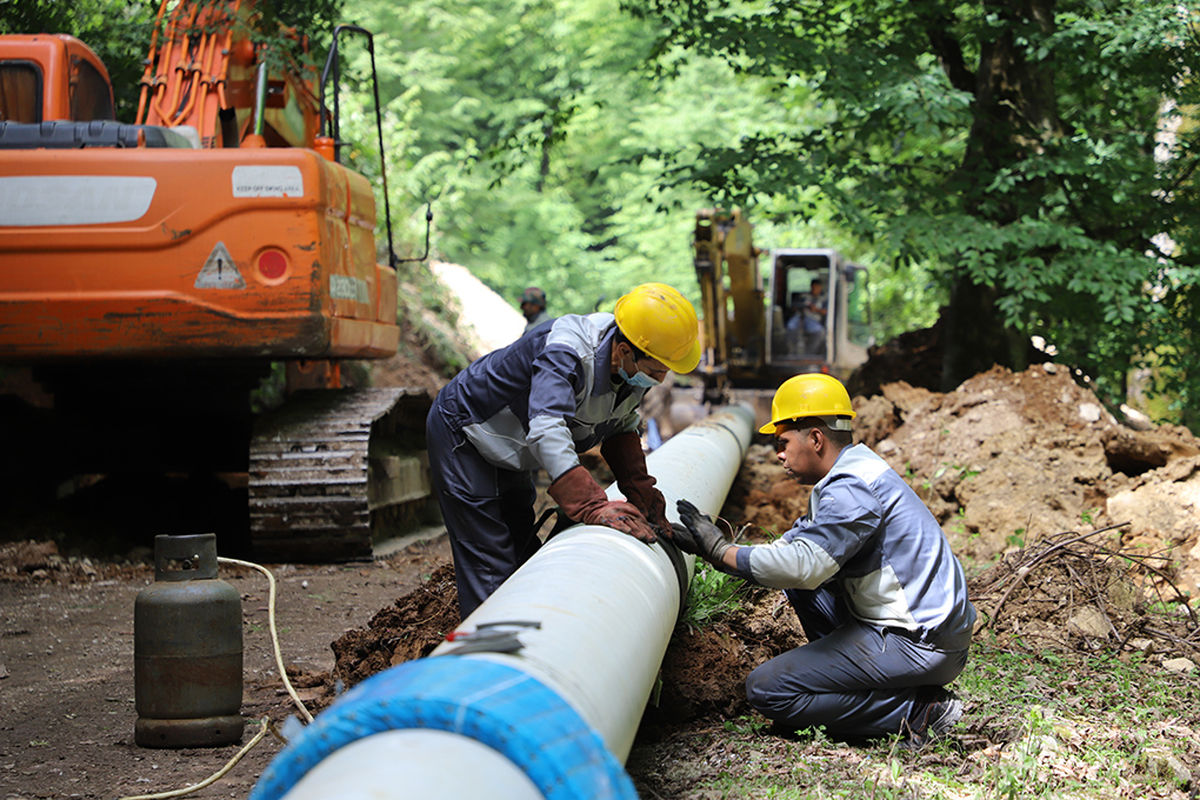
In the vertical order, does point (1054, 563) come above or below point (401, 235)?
above

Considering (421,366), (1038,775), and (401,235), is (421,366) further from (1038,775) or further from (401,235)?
(1038,775)

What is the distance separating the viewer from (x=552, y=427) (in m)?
3.77

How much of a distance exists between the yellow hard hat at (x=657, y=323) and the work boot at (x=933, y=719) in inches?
54.9

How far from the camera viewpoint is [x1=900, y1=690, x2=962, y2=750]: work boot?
3754 mm

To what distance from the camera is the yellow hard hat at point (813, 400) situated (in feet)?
12.7

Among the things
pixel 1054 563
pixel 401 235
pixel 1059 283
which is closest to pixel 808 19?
pixel 1059 283

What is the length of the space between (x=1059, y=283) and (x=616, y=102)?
A: 22.8 metres

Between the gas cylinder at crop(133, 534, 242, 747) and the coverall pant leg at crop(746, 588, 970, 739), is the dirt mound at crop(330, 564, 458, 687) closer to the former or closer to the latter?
the gas cylinder at crop(133, 534, 242, 747)

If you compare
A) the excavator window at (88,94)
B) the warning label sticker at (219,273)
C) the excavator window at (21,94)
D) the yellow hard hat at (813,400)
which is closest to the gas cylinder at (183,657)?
the yellow hard hat at (813,400)

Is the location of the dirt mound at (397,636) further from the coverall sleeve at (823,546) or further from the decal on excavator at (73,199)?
the decal on excavator at (73,199)

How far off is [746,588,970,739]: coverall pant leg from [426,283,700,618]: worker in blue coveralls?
0.65m

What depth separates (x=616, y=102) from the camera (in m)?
30.4

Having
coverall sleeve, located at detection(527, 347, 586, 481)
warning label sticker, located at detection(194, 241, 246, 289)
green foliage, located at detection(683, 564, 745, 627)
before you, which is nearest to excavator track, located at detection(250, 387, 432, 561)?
warning label sticker, located at detection(194, 241, 246, 289)

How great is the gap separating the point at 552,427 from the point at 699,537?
0.64 m
